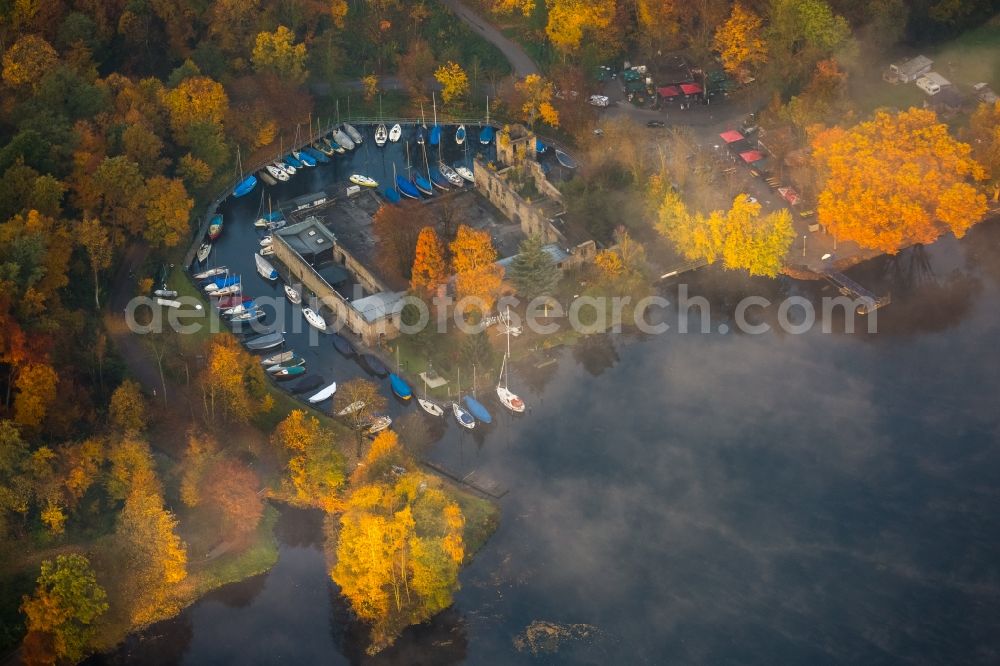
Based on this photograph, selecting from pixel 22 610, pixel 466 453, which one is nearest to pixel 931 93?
pixel 466 453

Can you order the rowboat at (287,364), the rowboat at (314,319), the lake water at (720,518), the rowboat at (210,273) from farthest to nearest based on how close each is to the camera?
the rowboat at (210,273)
the rowboat at (314,319)
the rowboat at (287,364)
the lake water at (720,518)

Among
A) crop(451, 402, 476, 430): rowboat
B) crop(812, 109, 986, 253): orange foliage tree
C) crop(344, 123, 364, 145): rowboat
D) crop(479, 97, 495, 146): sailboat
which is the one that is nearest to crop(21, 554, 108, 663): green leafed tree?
crop(451, 402, 476, 430): rowboat

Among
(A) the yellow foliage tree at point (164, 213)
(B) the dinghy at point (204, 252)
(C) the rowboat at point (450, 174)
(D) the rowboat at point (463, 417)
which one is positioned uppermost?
(A) the yellow foliage tree at point (164, 213)

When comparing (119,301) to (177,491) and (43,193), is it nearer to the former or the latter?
(43,193)

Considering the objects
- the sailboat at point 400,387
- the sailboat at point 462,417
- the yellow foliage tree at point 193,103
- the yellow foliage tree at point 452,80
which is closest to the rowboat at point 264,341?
the sailboat at point 400,387

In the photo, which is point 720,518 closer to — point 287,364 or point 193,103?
point 287,364

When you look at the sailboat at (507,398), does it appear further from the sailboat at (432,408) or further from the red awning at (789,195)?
the red awning at (789,195)

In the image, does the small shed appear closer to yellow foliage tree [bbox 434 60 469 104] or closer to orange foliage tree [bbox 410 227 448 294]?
yellow foliage tree [bbox 434 60 469 104]
